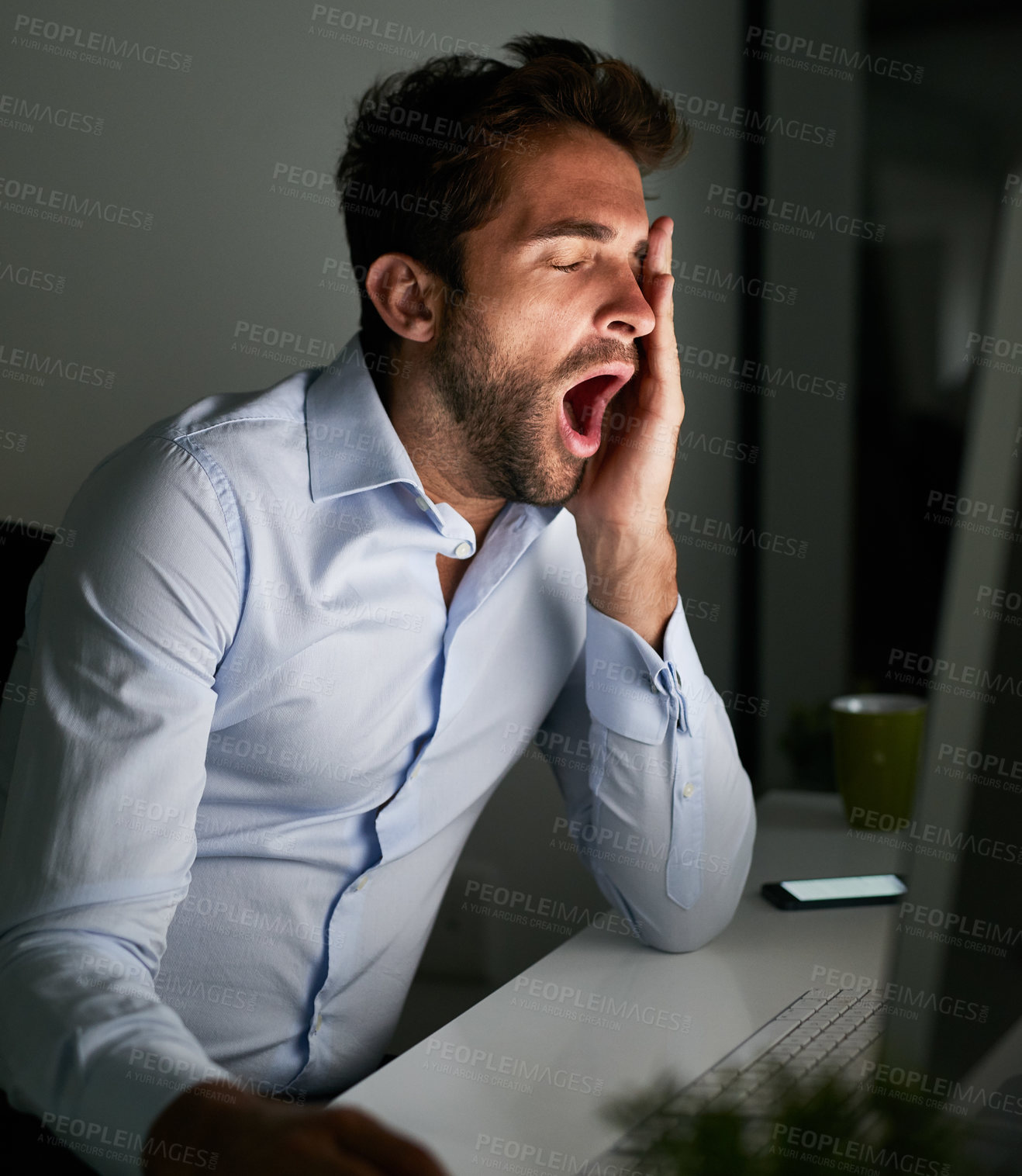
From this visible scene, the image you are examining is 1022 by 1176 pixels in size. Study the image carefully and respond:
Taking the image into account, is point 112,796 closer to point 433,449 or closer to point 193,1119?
point 193,1119

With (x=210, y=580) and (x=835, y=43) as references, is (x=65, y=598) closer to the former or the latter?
(x=210, y=580)

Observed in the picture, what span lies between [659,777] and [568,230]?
0.68 metres

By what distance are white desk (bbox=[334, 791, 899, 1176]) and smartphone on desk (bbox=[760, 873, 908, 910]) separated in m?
0.01

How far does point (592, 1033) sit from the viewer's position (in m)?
0.98

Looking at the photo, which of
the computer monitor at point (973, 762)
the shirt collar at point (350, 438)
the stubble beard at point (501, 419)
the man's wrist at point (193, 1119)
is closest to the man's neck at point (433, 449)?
the stubble beard at point (501, 419)

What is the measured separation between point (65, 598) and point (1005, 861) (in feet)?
2.75

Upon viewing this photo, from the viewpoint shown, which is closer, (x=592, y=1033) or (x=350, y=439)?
(x=592, y=1033)

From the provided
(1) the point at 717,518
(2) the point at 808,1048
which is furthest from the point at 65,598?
(1) the point at 717,518

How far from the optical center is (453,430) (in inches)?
51.7

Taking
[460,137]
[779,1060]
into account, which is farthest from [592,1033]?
[460,137]

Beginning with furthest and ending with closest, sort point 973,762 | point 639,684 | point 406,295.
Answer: point 406,295 < point 639,684 < point 973,762

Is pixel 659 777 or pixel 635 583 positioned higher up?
pixel 635 583

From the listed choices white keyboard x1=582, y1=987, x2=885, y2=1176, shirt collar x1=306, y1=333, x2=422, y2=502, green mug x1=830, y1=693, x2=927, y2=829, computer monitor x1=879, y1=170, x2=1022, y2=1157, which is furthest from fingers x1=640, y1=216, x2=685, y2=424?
computer monitor x1=879, y1=170, x2=1022, y2=1157

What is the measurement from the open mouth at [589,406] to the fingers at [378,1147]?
908 millimetres
